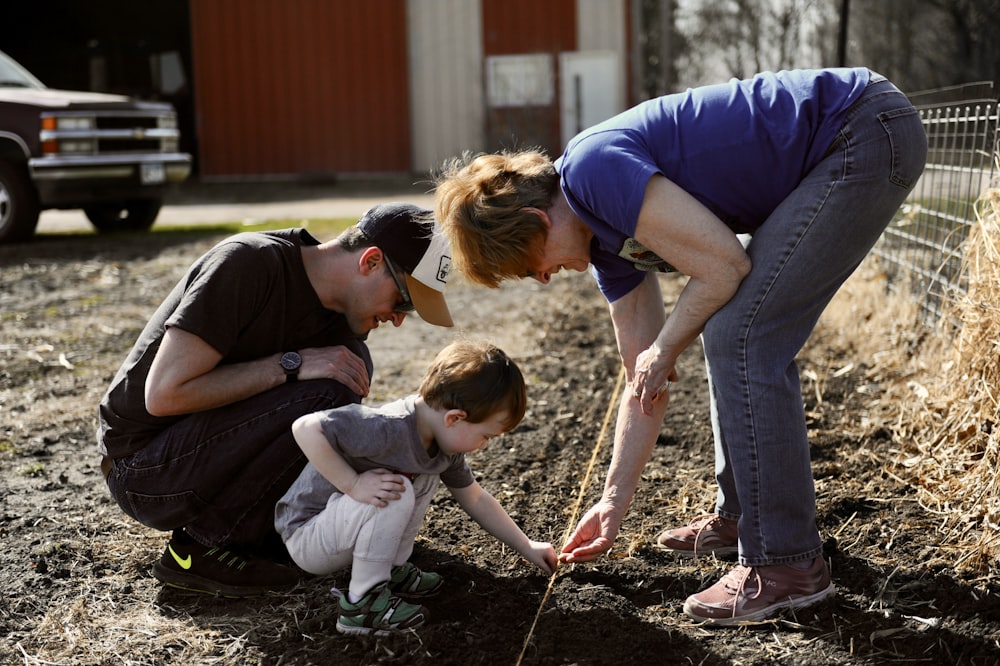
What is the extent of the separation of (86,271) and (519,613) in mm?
6760

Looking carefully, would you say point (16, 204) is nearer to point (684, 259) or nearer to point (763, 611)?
point (684, 259)

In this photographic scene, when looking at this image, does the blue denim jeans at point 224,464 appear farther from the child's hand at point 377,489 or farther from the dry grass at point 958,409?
the dry grass at point 958,409

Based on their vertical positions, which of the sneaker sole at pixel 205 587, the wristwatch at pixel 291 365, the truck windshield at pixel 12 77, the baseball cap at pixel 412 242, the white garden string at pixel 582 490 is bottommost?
the white garden string at pixel 582 490

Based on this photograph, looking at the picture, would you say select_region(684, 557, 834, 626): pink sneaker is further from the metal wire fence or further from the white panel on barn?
the white panel on barn

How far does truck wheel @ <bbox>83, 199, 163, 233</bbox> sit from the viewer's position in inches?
438

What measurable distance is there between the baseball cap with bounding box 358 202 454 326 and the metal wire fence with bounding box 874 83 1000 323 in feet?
7.17

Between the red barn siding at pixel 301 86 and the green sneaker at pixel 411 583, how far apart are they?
16.1 m

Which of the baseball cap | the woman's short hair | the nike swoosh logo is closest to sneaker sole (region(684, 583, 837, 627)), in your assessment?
the woman's short hair

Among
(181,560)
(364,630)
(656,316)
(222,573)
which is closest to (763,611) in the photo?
(656,316)

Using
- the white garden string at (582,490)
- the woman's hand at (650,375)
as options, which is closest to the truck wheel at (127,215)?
the white garden string at (582,490)

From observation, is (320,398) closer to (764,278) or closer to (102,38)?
(764,278)

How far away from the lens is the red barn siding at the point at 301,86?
18.0 metres

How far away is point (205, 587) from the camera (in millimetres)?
2777

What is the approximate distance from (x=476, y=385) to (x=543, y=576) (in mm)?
727
